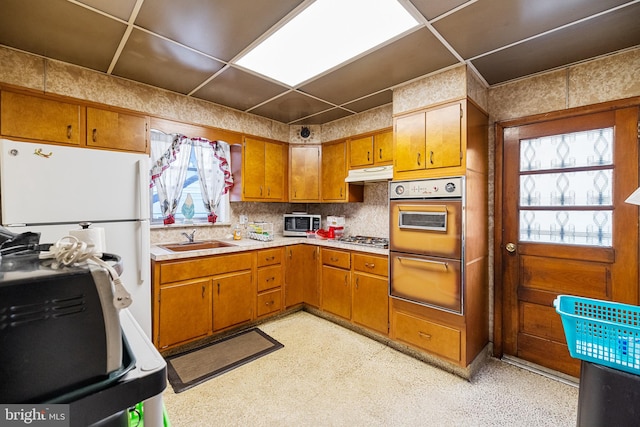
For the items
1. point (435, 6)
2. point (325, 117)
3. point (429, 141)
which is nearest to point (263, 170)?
point (325, 117)

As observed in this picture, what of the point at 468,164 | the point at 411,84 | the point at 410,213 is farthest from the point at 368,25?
the point at 410,213

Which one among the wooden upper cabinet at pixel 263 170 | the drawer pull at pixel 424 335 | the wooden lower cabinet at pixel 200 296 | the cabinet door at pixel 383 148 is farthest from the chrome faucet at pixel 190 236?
the drawer pull at pixel 424 335

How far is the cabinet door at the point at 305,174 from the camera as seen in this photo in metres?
3.98

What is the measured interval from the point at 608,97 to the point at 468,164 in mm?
1108

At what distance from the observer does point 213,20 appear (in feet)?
6.07

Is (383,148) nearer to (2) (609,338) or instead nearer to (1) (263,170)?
(1) (263,170)

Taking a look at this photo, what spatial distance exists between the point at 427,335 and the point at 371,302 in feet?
2.08

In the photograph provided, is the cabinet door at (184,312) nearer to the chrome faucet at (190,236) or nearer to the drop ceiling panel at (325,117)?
the chrome faucet at (190,236)

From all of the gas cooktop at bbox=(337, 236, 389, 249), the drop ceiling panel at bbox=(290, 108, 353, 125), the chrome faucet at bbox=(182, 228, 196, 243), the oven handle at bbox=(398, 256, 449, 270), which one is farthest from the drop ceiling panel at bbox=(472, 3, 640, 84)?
the chrome faucet at bbox=(182, 228, 196, 243)

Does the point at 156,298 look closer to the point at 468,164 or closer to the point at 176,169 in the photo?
the point at 176,169

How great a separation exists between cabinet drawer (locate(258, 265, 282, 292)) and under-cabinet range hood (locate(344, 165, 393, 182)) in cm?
141

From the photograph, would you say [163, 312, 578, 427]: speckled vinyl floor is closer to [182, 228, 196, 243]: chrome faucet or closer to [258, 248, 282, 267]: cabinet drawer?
[258, 248, 282, 267]: cabinet drawer

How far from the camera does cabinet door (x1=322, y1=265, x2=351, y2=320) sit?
3.22 meters

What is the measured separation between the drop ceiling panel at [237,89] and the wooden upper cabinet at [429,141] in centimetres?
131
